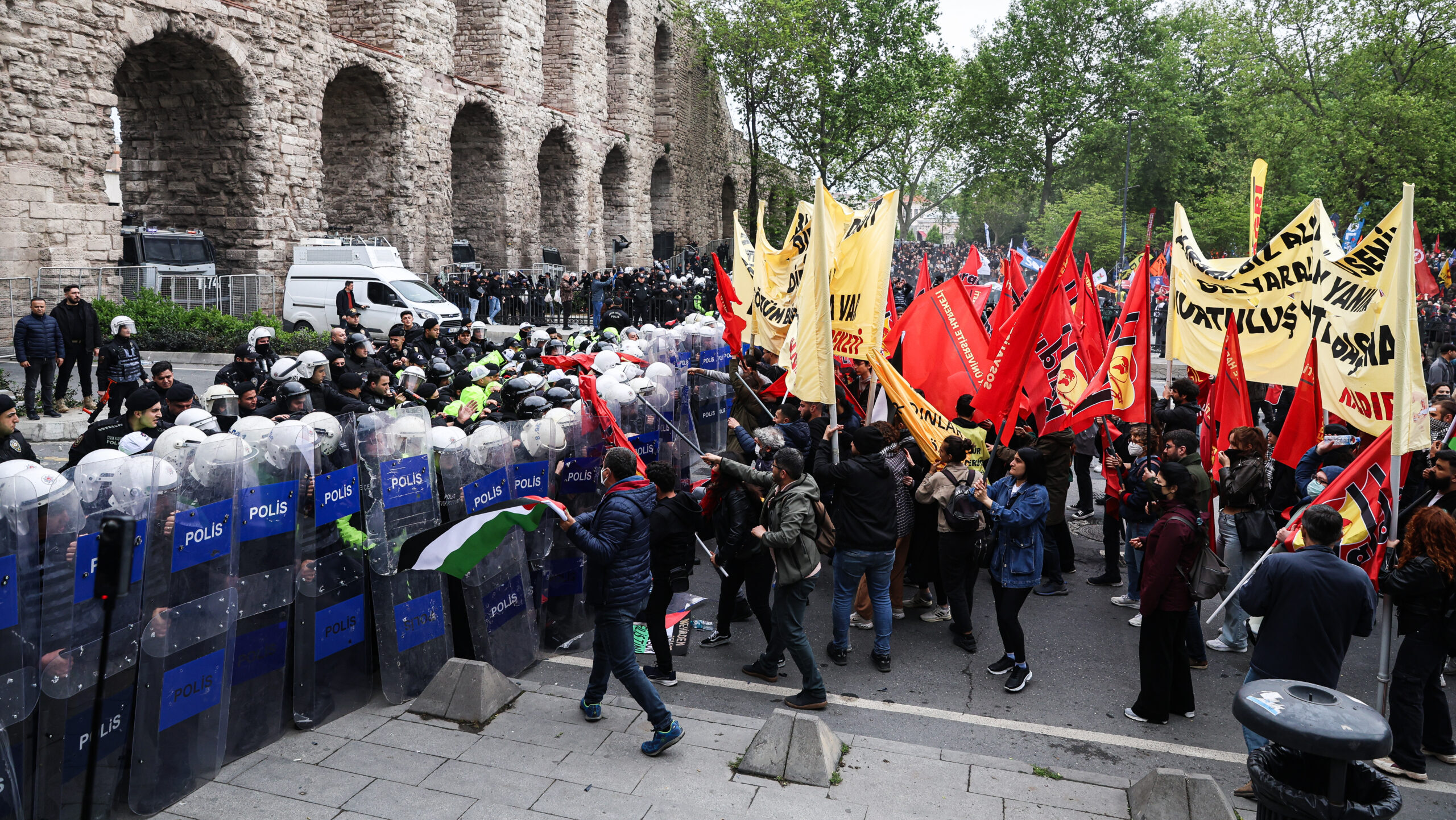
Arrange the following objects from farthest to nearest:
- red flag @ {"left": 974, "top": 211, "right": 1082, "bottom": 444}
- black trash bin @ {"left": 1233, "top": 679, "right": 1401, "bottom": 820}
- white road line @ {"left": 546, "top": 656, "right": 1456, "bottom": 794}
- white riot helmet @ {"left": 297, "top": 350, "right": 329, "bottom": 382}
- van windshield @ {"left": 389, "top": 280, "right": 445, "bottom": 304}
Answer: van windshield @ {"left": 389, "top": 280, "right": 445, "bottom": 304} → white riot helmet @ {"left": 297, "top": 350, "right": 329, "bottom": 382} → red flag @ {"left": 974, "top": 211, "right": 1082, "bottom": 444} → white road line @ {"left": 546, "top": 656, "right": 1456, "bottom": 794} → black trash bin @ {"left": 1233, "top": 679, "right": 1401, "bottom": 820}

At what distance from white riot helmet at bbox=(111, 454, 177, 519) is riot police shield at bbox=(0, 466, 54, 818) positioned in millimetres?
295

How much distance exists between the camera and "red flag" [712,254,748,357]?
39.2 feet

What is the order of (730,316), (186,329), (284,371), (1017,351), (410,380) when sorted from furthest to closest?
(186,329) → (730,316) → (410,380) → (284,371) → (1017,351)

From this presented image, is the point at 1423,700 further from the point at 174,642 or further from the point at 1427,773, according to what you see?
the point at 174,642

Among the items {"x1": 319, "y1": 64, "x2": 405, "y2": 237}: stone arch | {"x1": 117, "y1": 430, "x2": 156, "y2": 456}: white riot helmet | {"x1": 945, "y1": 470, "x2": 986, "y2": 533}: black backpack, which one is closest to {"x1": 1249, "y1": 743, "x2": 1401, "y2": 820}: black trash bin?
{"x1": 945, "y1": 470, "x2": 986, "y2": 533}: black backpack

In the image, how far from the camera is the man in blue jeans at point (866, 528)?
6152 mm

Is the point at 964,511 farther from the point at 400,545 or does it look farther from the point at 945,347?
the point at 400,545

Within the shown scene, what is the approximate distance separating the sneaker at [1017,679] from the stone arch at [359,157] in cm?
2264

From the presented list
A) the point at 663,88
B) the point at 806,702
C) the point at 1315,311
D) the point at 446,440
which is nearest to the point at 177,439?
the point at 446,440

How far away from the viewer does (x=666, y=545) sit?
18.5 ft

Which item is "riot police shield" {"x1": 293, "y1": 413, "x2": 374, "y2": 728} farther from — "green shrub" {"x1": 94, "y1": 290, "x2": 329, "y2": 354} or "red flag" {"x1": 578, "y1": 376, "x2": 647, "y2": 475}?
"green shrub" {"x1": 94, "y1": 290, "x2": 329, "y2": 354}

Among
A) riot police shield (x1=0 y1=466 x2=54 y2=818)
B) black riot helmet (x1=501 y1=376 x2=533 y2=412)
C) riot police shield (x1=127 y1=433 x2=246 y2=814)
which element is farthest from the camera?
black riot helmet (x1=501 y1=376 x2=533 y2=412)

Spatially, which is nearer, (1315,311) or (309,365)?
(1315,311)

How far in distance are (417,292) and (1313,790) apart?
67.3 ft
